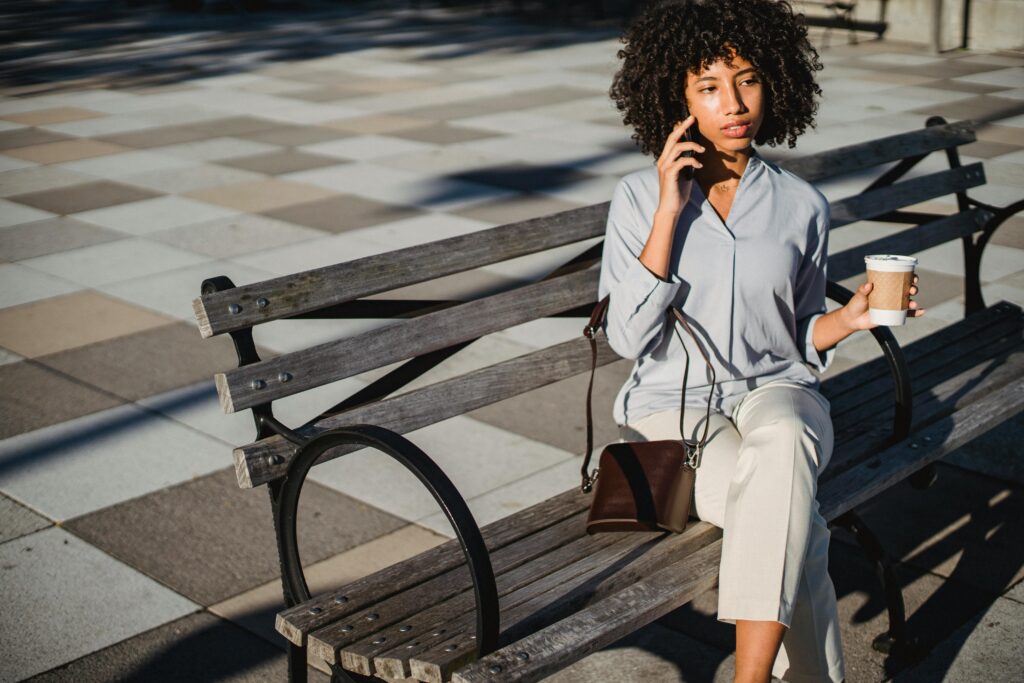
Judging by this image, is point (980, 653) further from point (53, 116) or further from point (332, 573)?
point (53, 116)

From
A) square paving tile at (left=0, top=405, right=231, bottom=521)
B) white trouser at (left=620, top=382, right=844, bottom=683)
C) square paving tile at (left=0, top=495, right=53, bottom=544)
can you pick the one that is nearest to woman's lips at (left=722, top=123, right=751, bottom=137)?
white trouser at (left=620, top=382, right=844, bottom=683)

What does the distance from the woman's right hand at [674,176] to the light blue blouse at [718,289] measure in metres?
0.18

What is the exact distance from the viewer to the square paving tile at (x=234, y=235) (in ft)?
23.2

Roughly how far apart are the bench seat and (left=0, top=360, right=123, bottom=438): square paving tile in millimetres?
2580

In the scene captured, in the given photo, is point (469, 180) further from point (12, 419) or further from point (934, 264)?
point (12, 419)

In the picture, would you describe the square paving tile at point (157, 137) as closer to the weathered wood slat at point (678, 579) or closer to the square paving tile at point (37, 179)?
the square paving tile at point (37, 179)

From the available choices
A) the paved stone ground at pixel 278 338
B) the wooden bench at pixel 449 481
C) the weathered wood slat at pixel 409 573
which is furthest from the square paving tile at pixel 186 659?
the weathered wood slat at pixel 409 573

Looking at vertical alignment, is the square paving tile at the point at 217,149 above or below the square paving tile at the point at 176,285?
above

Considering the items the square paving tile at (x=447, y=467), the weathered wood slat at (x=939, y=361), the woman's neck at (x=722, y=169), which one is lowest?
the square paving tile at (x=447, y=467)

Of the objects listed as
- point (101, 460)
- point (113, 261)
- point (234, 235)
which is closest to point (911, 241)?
point (101, 460)

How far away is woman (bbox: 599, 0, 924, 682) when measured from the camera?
2.77 m

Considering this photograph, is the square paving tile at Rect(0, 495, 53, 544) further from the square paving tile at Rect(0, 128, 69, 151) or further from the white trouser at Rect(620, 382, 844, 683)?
the square paving tile at Rect(0, 128, 69, 151)

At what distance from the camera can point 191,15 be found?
22953mm

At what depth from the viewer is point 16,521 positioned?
395 centimetres
